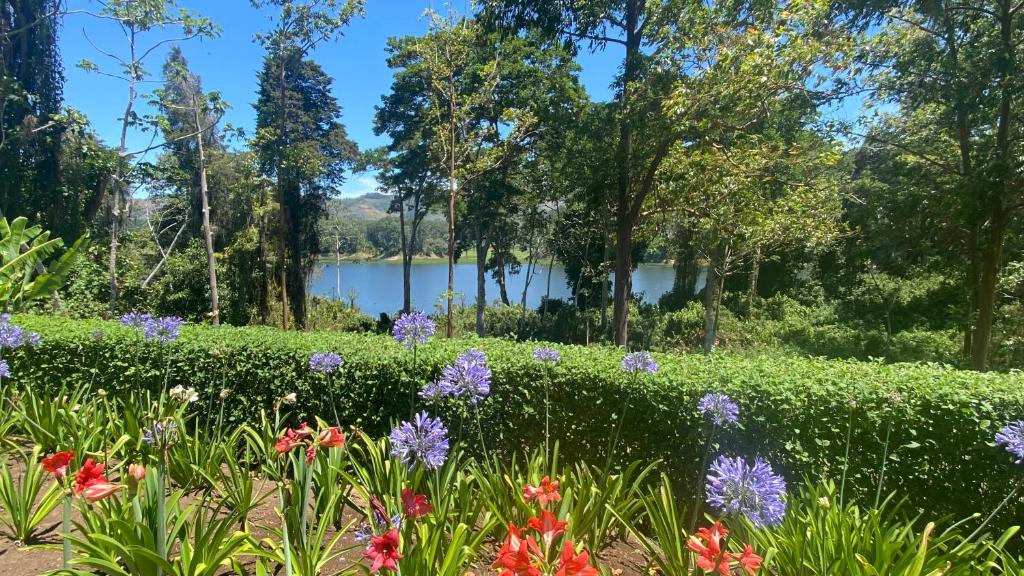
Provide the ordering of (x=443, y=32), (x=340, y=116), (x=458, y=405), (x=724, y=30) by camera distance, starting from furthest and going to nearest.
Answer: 1. (x=340, y=116)
2. (x=443, y=32)
3. (x=724, y=30)
4. (x=458, y=405)

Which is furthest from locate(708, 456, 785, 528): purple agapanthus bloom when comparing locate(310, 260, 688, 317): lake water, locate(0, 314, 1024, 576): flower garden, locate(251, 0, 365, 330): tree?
locate(310, 260, 688, 317): lake water

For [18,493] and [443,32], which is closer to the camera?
[18,493]

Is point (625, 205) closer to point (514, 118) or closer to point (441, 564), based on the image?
point (514, 118)

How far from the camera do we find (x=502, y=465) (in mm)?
3408

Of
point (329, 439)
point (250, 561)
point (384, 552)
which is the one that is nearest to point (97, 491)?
point (329, 439)

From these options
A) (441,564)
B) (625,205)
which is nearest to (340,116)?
(625,205)

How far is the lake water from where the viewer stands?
32.1 metres

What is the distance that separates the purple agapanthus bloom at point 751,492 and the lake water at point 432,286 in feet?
63.2

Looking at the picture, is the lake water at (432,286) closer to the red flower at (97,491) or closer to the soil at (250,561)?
the soil at (250,561)

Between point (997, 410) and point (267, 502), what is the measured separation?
451 centimetres

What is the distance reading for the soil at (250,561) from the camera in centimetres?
231

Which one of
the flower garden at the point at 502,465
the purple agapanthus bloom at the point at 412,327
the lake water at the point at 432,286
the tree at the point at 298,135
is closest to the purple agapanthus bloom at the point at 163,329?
the flower garden at the point at 502,465

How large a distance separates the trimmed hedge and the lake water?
16314mm

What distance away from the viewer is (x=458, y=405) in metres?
3.58
